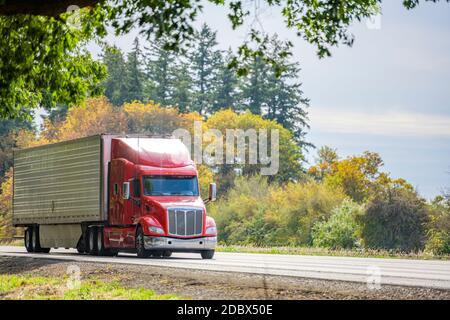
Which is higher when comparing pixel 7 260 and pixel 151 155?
pixel 151 155

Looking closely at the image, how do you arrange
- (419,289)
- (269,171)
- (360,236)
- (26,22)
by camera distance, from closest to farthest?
(419,289) → (26,22) → (360,236) → (269,171)

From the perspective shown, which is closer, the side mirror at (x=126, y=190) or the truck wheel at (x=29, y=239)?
the side mirror at (x=126, y=190)

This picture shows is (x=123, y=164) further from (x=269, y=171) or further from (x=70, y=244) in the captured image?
(x=269, y=171)

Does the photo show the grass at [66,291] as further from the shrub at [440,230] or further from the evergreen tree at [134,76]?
the evergreen tree at [134,76]

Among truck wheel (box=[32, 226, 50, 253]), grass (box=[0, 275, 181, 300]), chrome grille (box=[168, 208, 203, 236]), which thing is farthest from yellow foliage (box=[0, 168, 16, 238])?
grass (box=[0, 275, 181, 300])

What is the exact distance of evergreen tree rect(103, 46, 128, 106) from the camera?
111688mm

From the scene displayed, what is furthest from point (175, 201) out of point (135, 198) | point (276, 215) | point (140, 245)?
point (276, 215)

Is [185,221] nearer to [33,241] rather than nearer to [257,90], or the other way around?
[33,241]

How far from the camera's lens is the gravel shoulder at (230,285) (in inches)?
681

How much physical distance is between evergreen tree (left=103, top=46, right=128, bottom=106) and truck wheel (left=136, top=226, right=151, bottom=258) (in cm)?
7672

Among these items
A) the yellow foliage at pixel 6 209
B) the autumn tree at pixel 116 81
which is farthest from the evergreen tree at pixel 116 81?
the yellow foliage at pixel 6 209

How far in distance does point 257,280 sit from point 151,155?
14517 millimetres

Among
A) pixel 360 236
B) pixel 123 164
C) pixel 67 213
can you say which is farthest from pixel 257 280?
pixel 360 236
